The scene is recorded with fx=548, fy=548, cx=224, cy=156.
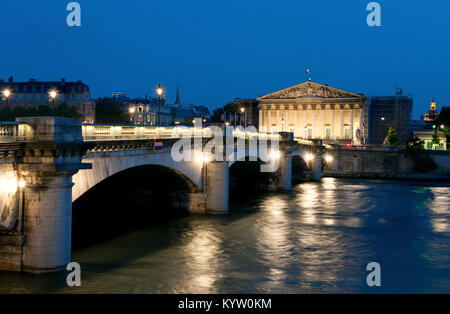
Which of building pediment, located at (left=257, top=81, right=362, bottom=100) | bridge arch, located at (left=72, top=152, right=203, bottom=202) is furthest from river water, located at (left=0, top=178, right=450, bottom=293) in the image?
building pediment, located at (left=257, top=81, right=362, bottom=100)

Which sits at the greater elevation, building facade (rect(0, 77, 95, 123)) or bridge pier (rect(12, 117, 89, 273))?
building facade (rect(0, 77, 95, 123))

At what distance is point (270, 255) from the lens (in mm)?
29281

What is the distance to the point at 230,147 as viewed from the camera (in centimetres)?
4406

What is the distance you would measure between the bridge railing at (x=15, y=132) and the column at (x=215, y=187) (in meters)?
22.6

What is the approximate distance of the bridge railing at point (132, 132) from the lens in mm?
25666

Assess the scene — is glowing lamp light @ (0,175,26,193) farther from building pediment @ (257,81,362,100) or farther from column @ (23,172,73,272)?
building pediment @ (257,81,362,100)

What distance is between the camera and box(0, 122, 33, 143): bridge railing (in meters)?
19.6

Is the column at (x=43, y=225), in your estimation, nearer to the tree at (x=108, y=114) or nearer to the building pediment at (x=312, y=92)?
the tree at (x=108, y=114)

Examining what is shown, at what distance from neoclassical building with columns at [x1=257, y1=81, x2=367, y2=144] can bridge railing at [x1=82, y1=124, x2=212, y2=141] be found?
112m

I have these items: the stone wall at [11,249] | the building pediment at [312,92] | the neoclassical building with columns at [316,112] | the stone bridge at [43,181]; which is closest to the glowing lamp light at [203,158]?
the stone bridge at [43,181]

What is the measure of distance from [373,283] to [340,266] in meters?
3.15
